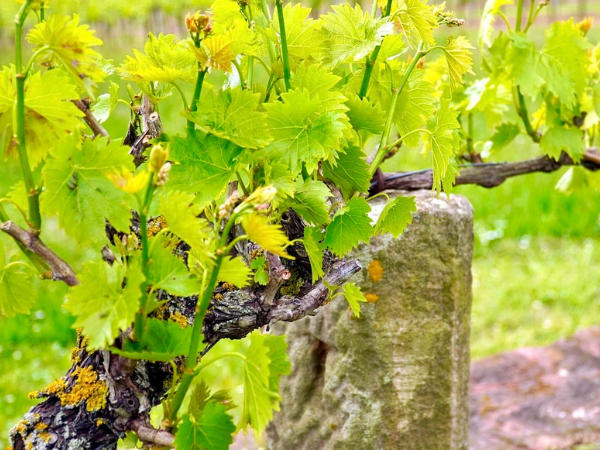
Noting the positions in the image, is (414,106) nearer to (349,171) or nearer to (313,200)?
(349,171)

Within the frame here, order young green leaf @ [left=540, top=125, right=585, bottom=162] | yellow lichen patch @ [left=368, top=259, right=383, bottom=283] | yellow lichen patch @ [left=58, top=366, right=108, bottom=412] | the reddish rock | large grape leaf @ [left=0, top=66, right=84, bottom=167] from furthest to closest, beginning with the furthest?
the reddish rock
young green leaf @ [left=540, top=125, right=585, bottom=162]
yellow lichen patch @ [left=368, top=259, right=383, bottom=283]
yellow lichen patch @ [left=58, top=366, right=108, bottom=412]
large grape leaf @ [left=0, top=66, right=84, bottom=167]

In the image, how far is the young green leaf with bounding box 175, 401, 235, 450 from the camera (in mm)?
869

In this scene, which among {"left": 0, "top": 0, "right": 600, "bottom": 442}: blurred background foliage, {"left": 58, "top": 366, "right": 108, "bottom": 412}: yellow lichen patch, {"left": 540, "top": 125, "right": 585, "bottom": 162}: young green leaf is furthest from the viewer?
{"left": 0, "top": 0, "right": 600, "bottom": 442}: blurred background foliage

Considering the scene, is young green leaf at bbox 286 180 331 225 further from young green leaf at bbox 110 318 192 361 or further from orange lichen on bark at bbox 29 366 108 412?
orange lichen on bark at bbox 29 366 108 412

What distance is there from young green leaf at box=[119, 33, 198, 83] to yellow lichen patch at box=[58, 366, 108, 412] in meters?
0.42

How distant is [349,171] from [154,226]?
32 centimetres

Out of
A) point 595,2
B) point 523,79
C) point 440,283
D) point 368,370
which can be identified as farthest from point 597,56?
point 595,2

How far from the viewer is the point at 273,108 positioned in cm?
91

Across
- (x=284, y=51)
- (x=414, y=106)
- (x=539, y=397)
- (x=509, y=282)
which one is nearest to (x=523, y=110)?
(x=414, y=106)

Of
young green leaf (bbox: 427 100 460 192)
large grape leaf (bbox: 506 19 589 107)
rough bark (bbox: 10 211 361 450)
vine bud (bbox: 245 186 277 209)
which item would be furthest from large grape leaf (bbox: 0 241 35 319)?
large grape leaf (bbox: 506 19 589 107)

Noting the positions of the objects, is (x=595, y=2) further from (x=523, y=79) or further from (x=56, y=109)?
(x=56, y=109)

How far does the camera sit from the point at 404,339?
169 centimetres

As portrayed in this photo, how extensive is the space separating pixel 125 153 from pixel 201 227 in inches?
5.1

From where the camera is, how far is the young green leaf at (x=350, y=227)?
98 cm
